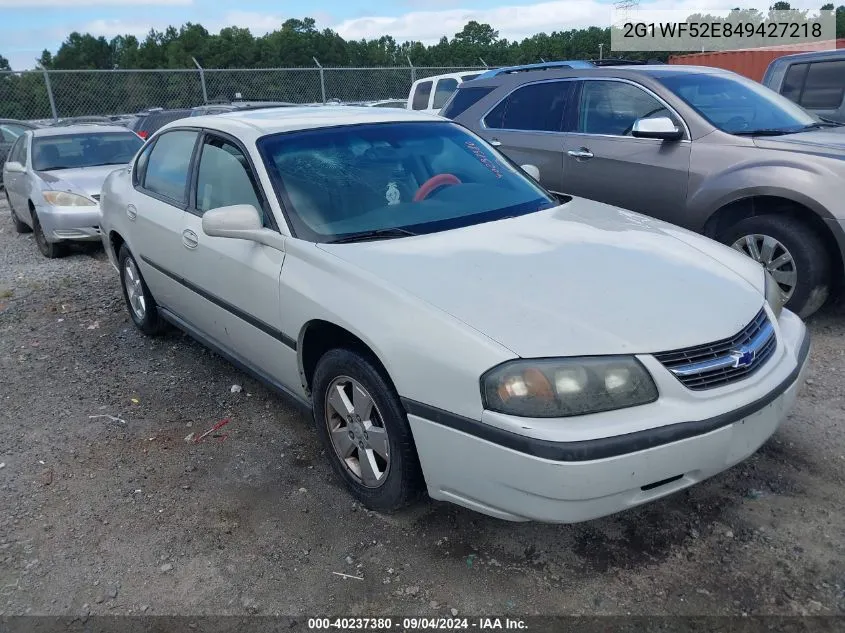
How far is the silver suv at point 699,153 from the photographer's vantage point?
4477 millimetres

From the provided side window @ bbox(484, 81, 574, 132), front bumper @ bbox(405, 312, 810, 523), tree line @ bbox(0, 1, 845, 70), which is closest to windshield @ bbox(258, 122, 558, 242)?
front bumper @ bbox(405, 312, 810, 523)

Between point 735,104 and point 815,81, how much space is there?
2.79 m

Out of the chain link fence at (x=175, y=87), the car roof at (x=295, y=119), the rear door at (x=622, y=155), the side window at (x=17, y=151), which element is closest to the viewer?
the car roof at (x=295, y=119)

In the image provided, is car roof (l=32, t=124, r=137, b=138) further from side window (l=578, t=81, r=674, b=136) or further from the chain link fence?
the chain link fence

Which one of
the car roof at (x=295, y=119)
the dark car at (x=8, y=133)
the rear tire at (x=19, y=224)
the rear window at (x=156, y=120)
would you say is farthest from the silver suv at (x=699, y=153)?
the dark car at (x=8, y=133)

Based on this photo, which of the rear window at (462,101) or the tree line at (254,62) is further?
the tree line at (254,62)

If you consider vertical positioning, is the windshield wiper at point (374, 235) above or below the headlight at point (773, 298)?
above

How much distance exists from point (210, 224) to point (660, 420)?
6.90 ft

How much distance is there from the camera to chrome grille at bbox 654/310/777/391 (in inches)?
91.9

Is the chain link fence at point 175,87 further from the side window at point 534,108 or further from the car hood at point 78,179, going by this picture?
the side window at point 534,108

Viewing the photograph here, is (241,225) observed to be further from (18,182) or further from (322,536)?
(18,182)

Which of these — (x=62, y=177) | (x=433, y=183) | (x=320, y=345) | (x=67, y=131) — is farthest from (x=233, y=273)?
(x=67, y=131)

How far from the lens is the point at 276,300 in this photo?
10.2 ft

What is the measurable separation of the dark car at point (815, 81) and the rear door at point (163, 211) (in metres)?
6.22
